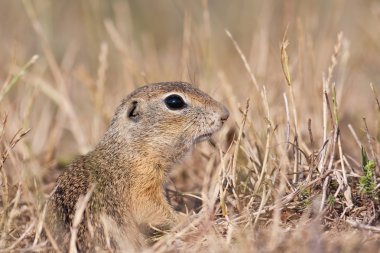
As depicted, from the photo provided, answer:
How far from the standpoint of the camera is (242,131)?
4145mm

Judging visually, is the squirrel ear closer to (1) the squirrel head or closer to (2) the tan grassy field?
(1) the squirrel head

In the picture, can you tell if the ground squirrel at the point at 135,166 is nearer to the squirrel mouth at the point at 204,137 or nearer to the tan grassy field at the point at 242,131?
the squirrel mouth at the point at 204,137

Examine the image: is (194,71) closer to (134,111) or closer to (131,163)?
(134,111)

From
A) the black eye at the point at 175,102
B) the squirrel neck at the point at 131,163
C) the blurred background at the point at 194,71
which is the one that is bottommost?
the squirrel neck at the point at 131,163

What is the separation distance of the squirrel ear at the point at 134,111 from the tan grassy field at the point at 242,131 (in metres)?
0.46

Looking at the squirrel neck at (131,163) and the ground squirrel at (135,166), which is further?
the squirrel neck at (131,163)

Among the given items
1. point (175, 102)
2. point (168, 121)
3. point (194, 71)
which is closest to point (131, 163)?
point (168, 121)

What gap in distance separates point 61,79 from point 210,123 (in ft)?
6.81

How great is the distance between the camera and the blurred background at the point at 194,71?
5.46m

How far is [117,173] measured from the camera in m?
4.22

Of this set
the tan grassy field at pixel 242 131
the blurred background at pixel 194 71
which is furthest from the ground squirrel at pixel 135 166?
the blurred background at pixel 194 71

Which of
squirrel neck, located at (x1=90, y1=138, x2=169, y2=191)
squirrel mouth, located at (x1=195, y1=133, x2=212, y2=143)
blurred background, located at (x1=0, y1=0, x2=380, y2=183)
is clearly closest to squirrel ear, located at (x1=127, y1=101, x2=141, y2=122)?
squirrel neck, located at (x1=90, y1=138, x2=169, y2=191)

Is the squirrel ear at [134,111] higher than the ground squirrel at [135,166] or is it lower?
higher

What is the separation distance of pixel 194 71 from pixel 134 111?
1.23 m
